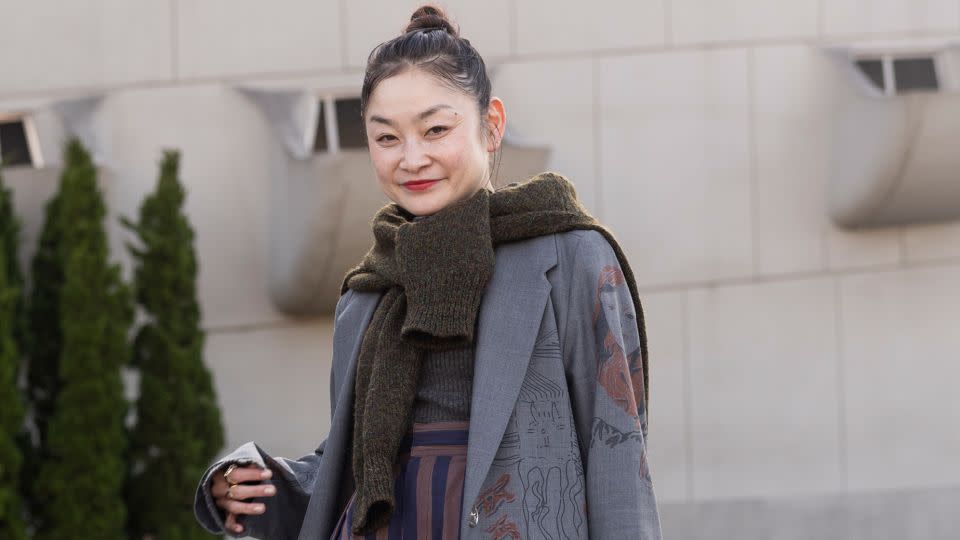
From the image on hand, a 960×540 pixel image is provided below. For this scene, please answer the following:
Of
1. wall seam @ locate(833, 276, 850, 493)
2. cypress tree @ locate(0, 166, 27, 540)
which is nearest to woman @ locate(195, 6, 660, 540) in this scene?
cypress tree @ locate(0, 166, 27, 540)

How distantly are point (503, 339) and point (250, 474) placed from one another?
59 centimetres

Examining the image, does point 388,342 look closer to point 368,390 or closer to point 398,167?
point 368,390

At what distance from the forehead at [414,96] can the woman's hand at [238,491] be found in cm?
73

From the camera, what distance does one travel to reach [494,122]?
9.10 feet

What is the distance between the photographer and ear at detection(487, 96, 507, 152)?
2.76 m

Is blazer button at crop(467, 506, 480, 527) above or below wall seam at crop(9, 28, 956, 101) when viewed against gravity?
below

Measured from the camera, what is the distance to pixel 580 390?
8.29ft

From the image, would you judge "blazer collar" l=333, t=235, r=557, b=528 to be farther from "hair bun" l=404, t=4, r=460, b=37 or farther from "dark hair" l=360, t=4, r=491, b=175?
"hair bun" l=404, t=4, r=460, b=37

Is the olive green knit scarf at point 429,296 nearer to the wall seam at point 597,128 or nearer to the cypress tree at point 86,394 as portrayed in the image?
the cypress tree at point 86,394

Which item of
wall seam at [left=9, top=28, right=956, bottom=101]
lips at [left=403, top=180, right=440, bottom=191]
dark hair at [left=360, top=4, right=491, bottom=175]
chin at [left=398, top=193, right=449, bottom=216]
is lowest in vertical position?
chin at [left=398, top=193, right=449, bottom=216]

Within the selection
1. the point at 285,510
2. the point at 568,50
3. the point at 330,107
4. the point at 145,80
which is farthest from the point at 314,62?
the point at 285,510

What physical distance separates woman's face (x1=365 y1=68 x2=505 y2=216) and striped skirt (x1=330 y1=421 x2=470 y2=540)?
420 millimetres

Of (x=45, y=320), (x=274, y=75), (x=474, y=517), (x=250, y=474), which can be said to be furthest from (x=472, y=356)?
(x=274, y=75)

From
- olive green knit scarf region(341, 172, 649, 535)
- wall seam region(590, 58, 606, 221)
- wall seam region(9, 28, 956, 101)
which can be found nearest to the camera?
olive green knit scarf region(341, 172, 649, 535)
